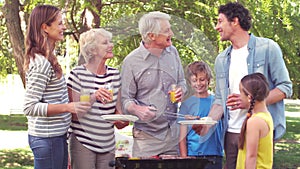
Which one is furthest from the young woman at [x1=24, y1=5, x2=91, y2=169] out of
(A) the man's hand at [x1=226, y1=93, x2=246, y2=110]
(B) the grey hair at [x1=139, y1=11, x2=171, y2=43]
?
(A) the man's hand at [x1=226, y1=93, x2=246, y2=110]

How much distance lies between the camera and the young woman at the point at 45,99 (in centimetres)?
354

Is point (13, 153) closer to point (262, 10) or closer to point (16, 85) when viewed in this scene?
point (262, 10)

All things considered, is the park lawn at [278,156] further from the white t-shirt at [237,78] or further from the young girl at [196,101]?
the young girl at [196,101]

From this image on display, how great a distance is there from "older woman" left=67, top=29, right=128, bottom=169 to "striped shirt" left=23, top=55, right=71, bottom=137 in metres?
0.08

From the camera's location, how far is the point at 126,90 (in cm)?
339

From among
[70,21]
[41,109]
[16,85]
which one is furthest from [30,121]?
[16,85]

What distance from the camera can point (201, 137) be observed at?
12.3ft

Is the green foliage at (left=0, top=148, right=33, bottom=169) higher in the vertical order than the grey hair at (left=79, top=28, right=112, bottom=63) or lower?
lower

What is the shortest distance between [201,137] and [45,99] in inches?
37.5

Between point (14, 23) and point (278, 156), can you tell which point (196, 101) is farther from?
point (278, 156)

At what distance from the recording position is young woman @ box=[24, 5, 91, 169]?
3.54 m

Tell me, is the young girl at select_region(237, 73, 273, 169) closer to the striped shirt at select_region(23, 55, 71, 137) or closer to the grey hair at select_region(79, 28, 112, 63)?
the grey hair at select_region(79, 28, 112, 63)

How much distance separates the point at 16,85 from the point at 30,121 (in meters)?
22.0

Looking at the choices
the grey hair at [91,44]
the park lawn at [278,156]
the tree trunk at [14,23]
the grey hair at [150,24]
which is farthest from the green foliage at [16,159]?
the grey hair at [150,24]
